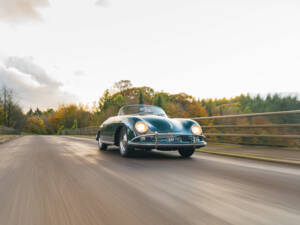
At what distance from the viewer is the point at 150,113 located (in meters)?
8.11

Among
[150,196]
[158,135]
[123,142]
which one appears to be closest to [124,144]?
[123,142]

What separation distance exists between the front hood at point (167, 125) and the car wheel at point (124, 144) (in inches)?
26.0

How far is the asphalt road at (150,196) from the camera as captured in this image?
93.4 inches

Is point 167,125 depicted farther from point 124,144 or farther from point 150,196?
point 150,196

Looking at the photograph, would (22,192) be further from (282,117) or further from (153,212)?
(282,117)

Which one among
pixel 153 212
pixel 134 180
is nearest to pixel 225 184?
pixel 134 180

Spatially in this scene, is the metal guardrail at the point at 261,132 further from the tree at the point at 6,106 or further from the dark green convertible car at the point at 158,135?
the tree at the point at 6,106

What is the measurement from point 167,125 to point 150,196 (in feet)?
12.1

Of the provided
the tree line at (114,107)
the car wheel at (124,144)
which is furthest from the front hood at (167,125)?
the tree line at (114,107)

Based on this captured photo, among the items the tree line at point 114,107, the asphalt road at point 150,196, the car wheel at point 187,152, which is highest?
the tree line at point 114,107

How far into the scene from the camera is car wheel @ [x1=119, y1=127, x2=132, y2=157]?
6.80 m

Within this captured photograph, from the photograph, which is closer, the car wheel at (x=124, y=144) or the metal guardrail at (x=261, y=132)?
the car wheel at (x=124, y=144)

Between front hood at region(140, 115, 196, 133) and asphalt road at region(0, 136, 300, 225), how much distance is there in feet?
5.31

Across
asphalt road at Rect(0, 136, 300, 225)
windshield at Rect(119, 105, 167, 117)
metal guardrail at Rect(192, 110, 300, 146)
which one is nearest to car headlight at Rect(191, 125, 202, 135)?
windshield at Rect(119, 105, 167, 117)
